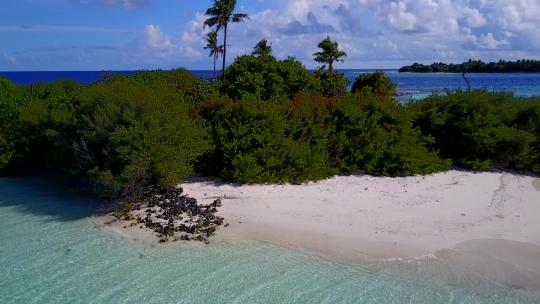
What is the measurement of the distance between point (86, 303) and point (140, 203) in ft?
14.7

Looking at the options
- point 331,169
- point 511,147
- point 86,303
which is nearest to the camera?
point 86,303

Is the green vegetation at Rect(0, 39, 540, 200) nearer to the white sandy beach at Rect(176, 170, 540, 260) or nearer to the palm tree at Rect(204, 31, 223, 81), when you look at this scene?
the white sandy beach at Rect(176, 170, 540, 260)

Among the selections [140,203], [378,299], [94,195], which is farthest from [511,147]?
[94,195]

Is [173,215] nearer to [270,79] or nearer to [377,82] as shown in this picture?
[270,79]

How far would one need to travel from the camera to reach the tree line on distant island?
36.9 feet

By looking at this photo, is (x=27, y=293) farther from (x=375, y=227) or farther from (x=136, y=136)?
(x=375, y=227)

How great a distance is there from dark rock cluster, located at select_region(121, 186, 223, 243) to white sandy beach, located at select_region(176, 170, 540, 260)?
13.3 inches

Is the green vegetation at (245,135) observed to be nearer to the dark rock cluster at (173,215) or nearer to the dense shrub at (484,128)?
the dense shrub at (484,128)

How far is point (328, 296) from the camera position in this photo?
7.33 metres

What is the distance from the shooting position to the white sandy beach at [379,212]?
31.1 feet

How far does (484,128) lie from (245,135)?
790 centimetres

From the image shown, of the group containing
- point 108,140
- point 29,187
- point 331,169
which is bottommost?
point 29,187

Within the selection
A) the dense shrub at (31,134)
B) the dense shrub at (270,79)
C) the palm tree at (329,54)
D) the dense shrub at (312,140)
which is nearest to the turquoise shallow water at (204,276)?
the dense shrub at (312,140)

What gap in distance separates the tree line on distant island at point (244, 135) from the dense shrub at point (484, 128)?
34 millimetres
